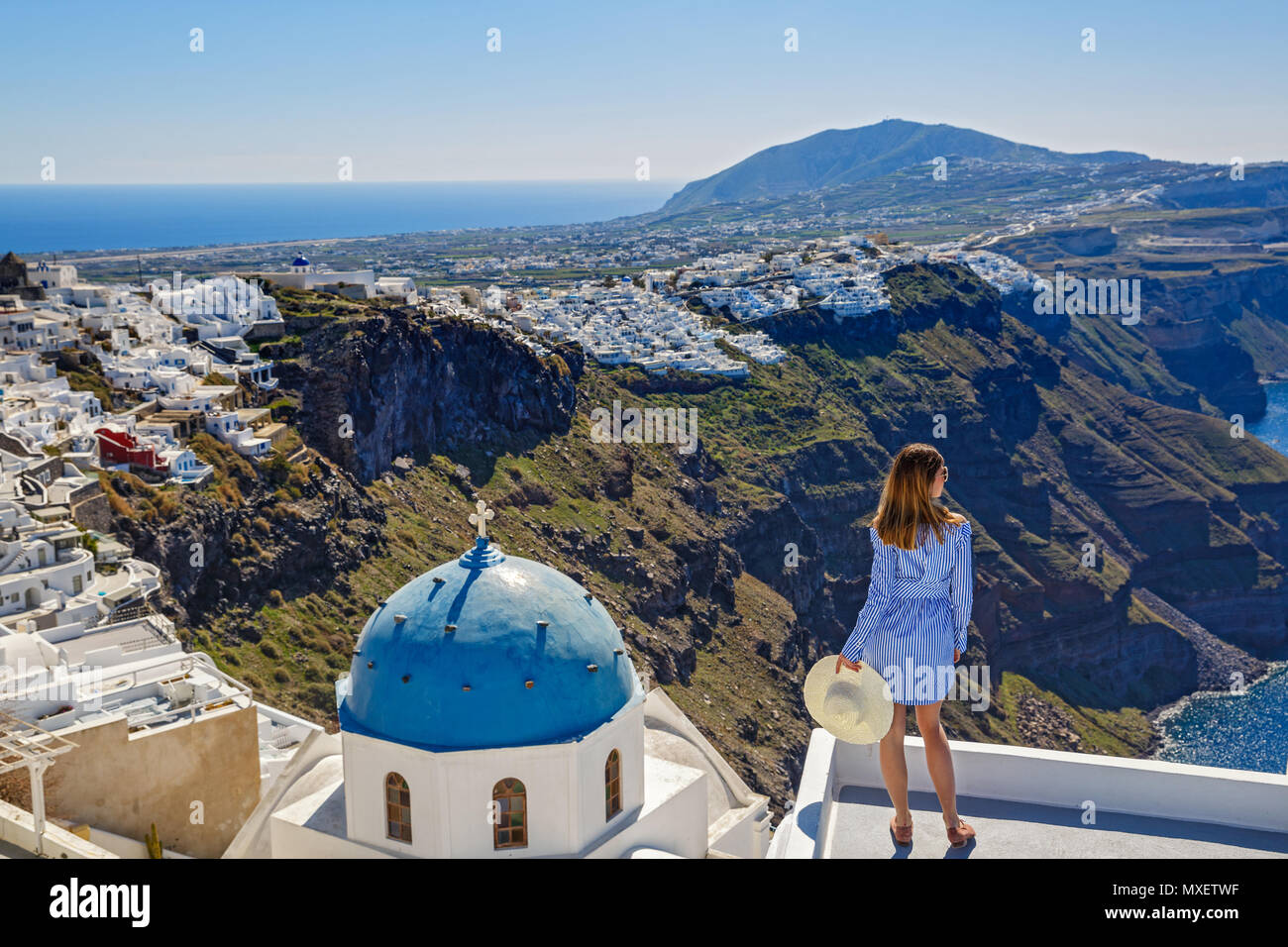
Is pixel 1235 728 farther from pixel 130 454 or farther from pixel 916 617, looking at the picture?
pixel 916 617

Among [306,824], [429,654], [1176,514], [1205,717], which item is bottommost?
[1205,717]

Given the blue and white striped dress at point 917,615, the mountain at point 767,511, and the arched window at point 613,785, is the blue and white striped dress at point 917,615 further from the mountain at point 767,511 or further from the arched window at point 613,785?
the mountain at point 767,511

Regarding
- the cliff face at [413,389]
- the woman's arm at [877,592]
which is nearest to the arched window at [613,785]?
the woman's arm at [877,592]

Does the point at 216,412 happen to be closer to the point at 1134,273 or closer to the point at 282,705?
the point at 282,705

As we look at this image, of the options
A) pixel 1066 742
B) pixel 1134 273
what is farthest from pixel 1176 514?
pixel 1134 273

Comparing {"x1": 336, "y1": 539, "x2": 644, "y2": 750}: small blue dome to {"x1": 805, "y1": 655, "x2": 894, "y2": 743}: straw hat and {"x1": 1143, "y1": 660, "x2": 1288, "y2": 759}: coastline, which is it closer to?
{"x1": 805, "y1": 655, "x2": 894, "y2": 743}: straw hat

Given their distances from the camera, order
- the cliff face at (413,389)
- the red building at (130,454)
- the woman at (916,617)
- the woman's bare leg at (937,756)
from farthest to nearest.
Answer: the cliff face at (413,389), the red building at (130,454), the woman's bare leg at (937,756), the woman at (916,617)
